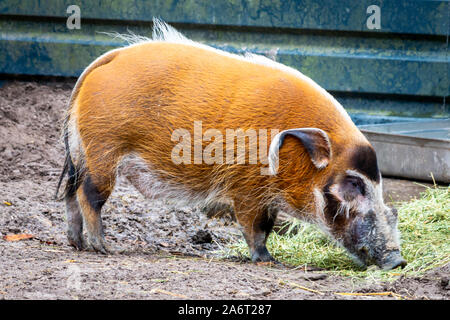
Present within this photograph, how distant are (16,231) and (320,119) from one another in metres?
2.33

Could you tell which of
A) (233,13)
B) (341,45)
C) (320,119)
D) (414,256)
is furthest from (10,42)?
(414,256)

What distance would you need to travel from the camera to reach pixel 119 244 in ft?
15.8

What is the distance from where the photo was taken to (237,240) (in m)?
5.23

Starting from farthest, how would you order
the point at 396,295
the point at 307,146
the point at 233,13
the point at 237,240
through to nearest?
the point at 233,13, the point at 237,240, the point at 307,146, the point at 396,295

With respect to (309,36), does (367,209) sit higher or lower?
lower

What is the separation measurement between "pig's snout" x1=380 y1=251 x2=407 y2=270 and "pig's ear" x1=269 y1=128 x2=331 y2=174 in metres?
0.66

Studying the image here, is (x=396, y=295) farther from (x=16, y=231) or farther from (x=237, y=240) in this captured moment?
(x=16, y=231)

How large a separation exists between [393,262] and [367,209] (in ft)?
1.12

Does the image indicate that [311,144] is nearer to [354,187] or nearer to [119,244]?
[354,187]

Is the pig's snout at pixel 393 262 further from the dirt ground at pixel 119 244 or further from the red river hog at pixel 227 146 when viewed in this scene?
the dirt ground at pixel 119 244

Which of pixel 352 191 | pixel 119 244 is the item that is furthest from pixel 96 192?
pixel 352 191

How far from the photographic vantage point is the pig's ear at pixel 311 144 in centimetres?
388

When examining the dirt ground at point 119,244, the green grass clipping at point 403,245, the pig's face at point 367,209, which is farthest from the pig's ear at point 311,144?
the dirt ground at point 119,244

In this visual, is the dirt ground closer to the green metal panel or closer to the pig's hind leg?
the pig's hind leg
